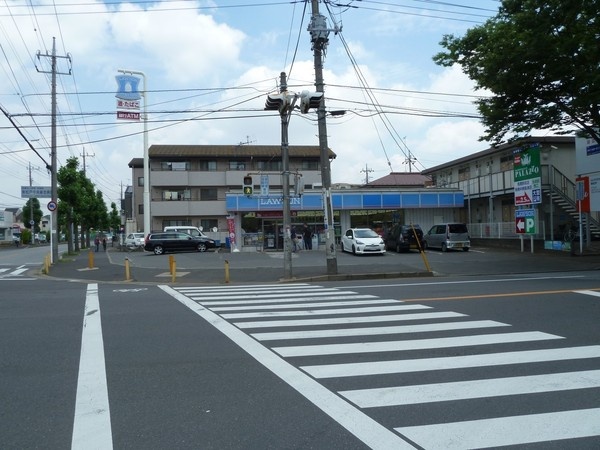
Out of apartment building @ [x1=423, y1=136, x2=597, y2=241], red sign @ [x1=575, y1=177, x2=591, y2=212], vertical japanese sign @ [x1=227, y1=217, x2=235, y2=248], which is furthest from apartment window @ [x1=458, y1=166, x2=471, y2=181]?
vertical japanese sign @ [x1=227, y1=217, x2=235, y2=248]

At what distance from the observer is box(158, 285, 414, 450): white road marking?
432 centimetres

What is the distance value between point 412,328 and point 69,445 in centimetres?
610

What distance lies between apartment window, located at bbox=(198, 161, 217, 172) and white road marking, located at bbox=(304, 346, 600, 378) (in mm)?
51064

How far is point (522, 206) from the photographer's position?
28219 mm

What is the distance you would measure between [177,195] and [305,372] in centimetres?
5078

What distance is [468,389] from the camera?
5613 mm

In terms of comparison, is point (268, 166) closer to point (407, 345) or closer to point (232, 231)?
point (232, 231)

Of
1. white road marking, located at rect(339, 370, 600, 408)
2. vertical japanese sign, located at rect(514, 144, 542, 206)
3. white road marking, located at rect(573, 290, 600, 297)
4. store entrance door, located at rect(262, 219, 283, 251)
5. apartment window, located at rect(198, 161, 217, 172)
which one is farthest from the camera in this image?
apartment window, located at rect(198, 161, 217, 172)

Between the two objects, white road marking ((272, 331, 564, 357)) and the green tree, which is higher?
the green tree

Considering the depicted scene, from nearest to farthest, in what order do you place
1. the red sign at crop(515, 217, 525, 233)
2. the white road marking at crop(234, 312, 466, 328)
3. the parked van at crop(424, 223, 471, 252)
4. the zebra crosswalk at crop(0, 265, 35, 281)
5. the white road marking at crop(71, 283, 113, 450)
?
1. the white road marking at crop(71, 283, 113, 450)
2. the white road marking at crop(234, 312, 466, 328)
3. the zebra crosswalk at crop(0, 265, 35, 281)
4. the red sign at crop(515, 217, 525, 233)
5. the parked van at crop(424, 223, 471, 252)

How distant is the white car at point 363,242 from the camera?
2894 centimetres

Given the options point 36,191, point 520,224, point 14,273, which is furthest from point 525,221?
point 36,191

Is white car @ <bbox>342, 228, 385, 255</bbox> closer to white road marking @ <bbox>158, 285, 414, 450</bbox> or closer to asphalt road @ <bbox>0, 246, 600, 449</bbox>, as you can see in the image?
asphalt road @ <bbox>0, 246, 600, 449</bbox>

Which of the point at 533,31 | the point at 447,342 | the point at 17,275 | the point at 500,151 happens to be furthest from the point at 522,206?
the point at 17,275
